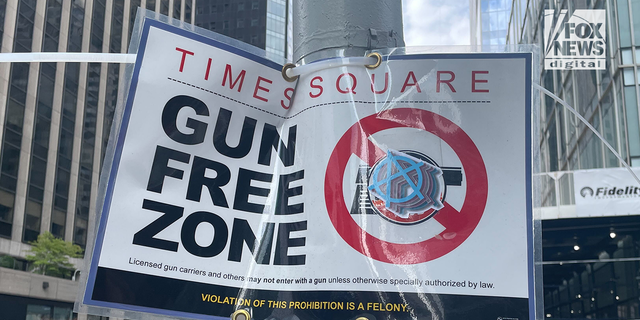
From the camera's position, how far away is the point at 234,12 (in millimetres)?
99750

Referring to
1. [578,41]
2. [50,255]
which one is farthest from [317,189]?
[50,255]

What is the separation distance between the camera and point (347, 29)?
224 centimetres

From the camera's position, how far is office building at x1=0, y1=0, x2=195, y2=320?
35.2 m

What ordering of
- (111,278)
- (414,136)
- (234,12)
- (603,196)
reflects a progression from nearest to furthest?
(111,278), (414,136), (603,196), (234,12)

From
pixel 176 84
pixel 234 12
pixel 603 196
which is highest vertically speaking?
pixel 234 12

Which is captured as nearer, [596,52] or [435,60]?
→ [435,60]

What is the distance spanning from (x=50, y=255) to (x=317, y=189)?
36.9m

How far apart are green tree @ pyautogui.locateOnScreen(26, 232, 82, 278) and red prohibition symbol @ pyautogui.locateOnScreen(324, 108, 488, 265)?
36.5 m

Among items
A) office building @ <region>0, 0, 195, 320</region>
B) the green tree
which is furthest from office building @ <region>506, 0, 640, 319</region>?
the green tree

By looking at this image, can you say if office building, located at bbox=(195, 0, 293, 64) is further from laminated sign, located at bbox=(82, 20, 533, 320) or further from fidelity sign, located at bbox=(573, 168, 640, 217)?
laminated sign, located at bbox=(82, 20, 533, 320)

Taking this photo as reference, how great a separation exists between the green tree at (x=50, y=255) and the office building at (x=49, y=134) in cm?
74

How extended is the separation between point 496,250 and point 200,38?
119cm

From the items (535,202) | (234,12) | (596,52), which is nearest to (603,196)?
(596,52)

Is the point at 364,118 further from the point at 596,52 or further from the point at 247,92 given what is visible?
the point at 596,52
